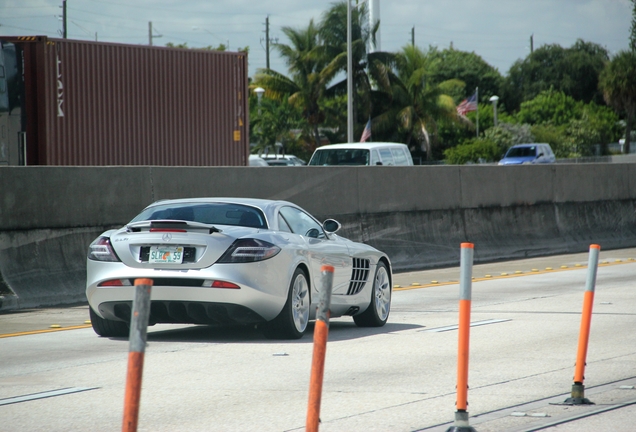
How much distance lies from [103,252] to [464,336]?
514cm

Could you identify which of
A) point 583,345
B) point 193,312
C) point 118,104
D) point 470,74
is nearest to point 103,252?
point 193,312

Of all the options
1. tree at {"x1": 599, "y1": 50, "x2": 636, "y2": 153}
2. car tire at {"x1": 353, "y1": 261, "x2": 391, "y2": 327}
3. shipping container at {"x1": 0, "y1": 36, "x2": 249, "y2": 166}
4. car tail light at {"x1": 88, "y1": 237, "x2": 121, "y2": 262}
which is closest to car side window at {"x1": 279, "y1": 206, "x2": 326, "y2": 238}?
car tire at {"x1": 353, "y1": 261, "x2": 391, "y2": 327}

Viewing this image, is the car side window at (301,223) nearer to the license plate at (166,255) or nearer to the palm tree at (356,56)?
the license plate at (166,255)

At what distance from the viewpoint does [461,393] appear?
19.3 feet

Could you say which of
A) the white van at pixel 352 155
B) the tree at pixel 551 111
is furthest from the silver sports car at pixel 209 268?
the tree at pixel 551 111

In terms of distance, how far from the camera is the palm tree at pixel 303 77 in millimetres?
62406

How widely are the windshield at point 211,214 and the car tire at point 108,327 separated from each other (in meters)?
1.07

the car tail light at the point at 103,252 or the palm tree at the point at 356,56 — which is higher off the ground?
the palm tree at the point at 356,56

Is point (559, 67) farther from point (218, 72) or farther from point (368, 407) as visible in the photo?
point (368, 407)

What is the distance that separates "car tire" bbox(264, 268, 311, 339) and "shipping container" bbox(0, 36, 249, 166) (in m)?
9.71

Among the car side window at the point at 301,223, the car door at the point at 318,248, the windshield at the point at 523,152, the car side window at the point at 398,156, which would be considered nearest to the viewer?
the car door at the point at 318,248

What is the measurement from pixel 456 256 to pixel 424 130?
44.5 m

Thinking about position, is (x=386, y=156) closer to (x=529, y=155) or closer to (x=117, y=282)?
(x=117, y=282)

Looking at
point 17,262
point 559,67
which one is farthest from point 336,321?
point 559,67
